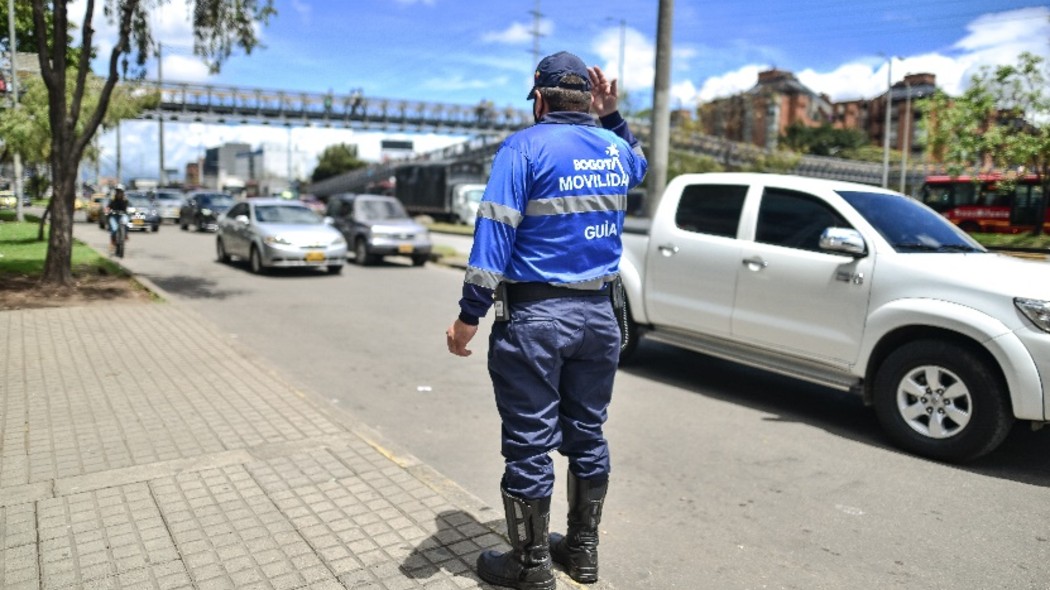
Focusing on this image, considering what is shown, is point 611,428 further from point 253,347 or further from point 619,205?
point 253,347

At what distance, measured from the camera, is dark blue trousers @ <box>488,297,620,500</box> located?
9.86ft

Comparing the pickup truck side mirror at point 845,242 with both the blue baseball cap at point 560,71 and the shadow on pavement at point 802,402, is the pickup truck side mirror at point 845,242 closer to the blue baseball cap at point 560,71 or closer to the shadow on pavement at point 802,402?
the shadow on pavement at point 802,402

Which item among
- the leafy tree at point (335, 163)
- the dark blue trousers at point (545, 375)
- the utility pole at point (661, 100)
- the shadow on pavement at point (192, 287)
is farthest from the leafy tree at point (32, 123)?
the leafy tree at point (335, 163)

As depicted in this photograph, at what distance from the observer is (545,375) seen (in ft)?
9.86

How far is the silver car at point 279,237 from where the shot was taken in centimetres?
1553

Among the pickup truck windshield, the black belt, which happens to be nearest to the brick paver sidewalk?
the black belt

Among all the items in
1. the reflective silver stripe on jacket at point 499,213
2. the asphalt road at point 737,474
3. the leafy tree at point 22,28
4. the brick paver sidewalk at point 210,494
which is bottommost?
the asphalt road at point 737,474

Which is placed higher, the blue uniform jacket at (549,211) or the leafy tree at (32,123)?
the leafy tree at (32,123)

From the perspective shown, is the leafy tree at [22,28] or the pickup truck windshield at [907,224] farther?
the leafy tree at [22,28]

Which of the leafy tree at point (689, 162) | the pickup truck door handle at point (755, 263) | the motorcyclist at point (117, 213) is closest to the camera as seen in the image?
the pickup truck door handle at point (755, 263)

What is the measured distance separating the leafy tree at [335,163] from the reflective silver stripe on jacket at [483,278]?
109 meters

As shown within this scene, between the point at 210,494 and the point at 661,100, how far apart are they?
11.2 meters

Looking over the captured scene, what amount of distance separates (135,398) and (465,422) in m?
2.47

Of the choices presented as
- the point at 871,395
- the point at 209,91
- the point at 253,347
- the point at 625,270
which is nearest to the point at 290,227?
the point at 253,347
